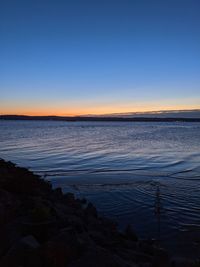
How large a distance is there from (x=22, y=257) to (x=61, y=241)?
2.42ft

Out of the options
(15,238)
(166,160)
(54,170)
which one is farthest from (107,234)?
(166,160)

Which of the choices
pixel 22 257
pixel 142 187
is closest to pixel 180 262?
pixel 22 257

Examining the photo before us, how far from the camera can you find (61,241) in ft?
20.2

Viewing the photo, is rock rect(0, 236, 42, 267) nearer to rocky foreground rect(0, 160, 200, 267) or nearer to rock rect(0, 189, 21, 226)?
rocky foreground rect(0, 160, 200, 267)

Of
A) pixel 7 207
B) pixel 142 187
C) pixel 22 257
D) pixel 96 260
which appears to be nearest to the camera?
pixel 22 257

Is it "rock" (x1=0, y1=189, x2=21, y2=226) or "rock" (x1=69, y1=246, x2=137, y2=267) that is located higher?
"rock" (x1=0, y1=189, x2=21, y2=226)

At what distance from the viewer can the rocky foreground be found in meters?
5.77

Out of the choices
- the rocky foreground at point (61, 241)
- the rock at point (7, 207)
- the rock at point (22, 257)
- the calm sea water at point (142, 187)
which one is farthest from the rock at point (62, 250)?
the calm sea water at point (142, 187)

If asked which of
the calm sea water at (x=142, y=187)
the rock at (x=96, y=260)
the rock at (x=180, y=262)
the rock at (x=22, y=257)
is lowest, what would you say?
the calm sea water at (x=142, y=187)

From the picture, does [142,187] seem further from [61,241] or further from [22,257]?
[22,257]

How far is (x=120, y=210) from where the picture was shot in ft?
40.2

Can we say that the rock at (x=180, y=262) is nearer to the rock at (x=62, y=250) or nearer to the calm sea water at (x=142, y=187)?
the calm sea water at (x=142, y=187)

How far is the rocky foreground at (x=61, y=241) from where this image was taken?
5773 mm

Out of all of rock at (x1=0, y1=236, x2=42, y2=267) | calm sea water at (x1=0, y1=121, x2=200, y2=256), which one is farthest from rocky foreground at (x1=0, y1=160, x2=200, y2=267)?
calm sea water at (x1=0, y1=121, x2=200, y2=256)
